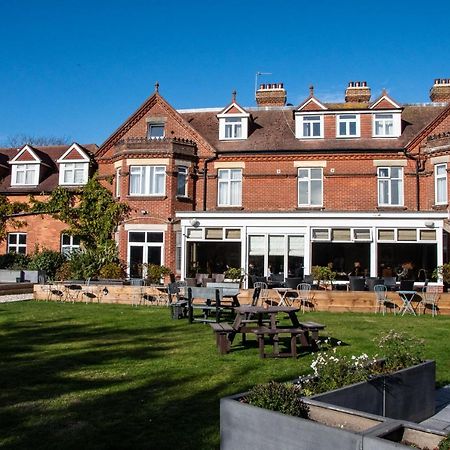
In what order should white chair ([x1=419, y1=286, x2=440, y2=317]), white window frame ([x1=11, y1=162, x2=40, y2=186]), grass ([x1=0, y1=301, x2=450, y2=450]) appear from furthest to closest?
white window frame ([x1=11, y1=162, x2=40, y2=186]), white chair ([x1=419, y1=286, x2=440, y2=317]), grass ([x1=0, y1=301, x2=450, y2=450])

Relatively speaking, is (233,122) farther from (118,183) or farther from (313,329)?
(313,329)

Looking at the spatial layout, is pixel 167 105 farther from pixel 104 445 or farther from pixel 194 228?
pixel 104 445

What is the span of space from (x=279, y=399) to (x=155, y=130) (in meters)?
23.9

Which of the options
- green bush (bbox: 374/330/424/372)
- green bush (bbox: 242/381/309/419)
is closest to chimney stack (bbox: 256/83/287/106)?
green bush (bbox: 374/330/424/372)

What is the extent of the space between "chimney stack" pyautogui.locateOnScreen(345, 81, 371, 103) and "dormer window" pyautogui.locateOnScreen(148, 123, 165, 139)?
1088 centimetres

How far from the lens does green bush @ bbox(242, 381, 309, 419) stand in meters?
4.58

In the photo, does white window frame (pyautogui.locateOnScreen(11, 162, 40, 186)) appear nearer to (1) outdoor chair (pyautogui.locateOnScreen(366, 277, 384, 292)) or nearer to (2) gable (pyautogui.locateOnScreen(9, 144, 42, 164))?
(2) gable (pyautogui.locateOnScreen(9, 144, 42, 164))

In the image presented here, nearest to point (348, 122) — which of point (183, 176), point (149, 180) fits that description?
point (183, 176)

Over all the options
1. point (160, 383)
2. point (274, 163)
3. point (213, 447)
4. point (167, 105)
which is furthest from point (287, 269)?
point (213, 447)

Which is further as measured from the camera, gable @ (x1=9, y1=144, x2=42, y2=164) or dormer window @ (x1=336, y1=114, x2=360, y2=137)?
gable @ (x1=9, y1=144, x2=42, y2=164)

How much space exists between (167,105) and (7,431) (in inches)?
911

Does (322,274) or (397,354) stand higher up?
(322,274)

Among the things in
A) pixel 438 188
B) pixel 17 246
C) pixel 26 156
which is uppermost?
pixel 26 156

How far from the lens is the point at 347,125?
26094mm
